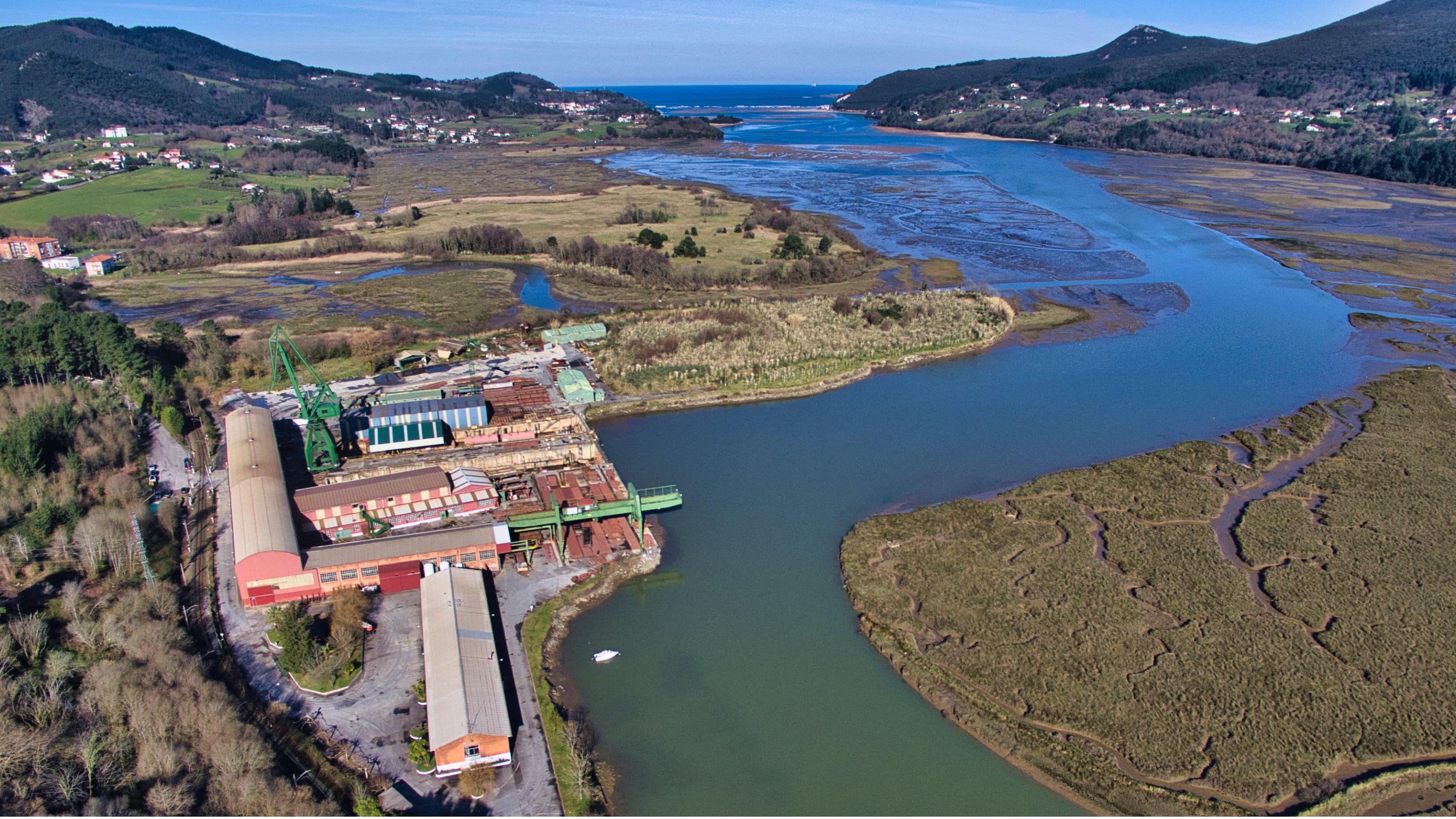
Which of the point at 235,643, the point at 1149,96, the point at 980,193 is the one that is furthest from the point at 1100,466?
the point at 1149,96

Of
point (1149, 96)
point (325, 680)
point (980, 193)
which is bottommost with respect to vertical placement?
A: point (325, 680)

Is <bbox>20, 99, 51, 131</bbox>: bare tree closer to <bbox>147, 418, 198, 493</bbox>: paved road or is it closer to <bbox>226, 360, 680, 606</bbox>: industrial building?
<bbox>147, 418, 198, 493</bbox>: paved road

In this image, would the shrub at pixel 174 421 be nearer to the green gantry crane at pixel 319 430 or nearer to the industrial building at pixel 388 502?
the green gantry crane at pixel 319 430

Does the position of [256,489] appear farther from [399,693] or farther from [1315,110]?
[1315,110]

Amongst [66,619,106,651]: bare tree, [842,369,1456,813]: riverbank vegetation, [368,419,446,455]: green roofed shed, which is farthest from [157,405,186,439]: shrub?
[842,369,1456,813]: riverbank vegetation

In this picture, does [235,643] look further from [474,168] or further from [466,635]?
[474,168]

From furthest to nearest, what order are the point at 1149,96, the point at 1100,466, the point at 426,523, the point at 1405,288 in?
the point at 1149,96, the point at 1405,288, the point at 1100,466, the point at 426,523

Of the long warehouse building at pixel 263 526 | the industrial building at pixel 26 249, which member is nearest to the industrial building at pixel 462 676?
the long warehouse building at pixel 263 526
